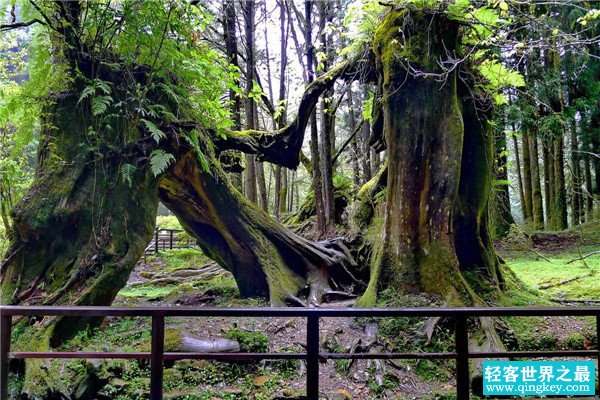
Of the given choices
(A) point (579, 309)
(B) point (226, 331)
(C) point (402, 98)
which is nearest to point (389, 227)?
(C) point (402, 98)

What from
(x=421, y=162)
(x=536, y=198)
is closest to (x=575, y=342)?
(x=421, y=162)

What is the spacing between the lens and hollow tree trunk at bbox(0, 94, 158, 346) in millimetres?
4922

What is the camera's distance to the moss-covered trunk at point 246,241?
7.10 m

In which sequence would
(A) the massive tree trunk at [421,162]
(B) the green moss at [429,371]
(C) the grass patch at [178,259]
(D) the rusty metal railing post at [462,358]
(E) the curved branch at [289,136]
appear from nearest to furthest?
1. (D) the rusty metal railing post at [462,358]
2. (B) the green moss at [429,371]
3. (A) the massive tree trunk at [421,162]
4. (E) the curved branch at [289,136]
5. (C) the grass patch at [178,259]

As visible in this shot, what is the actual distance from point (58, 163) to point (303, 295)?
15.5 ft

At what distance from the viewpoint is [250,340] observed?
5.32 m

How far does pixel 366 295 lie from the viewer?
6.28 meters

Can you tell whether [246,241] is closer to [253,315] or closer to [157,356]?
[157,356]

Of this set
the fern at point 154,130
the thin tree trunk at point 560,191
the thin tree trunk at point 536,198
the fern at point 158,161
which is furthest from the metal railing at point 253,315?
the thin tree trunk at point 536,198

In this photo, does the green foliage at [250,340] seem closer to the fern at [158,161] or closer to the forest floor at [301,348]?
the forest floor at [301,348]

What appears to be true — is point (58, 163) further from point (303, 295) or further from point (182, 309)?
point (303, 295)

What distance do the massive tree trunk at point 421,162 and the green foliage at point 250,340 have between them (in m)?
1.70

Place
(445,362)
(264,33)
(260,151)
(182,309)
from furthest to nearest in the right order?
(264,33)
(260,151)
(445,362)
(182,309)

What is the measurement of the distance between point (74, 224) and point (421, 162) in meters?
5.01
